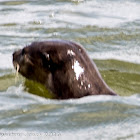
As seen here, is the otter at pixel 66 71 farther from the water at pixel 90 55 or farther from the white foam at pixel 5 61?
the white foam at pixel 5 61

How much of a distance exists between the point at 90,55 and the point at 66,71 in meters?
2.47

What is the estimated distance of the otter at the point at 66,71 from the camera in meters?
8.38

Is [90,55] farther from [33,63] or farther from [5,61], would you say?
[33,63]

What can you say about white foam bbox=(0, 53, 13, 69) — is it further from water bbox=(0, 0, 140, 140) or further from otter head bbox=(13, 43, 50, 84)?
otter head bbox=(13, 43, 50, 84)

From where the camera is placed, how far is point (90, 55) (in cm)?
1086

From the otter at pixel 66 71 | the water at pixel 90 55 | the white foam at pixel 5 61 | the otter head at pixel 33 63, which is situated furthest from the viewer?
the white foam at pixel 5 61

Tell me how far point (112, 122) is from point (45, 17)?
20.3ft

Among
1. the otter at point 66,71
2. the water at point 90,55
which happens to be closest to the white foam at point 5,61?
the water at point 90,55

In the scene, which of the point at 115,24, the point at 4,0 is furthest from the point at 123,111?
the point at 4,0

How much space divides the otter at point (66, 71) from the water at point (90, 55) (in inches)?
4.9

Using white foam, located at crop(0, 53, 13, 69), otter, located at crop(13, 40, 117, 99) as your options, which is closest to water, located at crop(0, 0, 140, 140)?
white foam, located at crop(0, 53, 13, 69)

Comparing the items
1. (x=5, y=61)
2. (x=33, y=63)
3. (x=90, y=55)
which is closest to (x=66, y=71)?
(x=33, y=63)

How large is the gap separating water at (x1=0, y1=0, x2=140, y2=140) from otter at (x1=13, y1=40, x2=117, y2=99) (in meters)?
0.12

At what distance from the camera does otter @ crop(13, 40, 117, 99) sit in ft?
27.5
